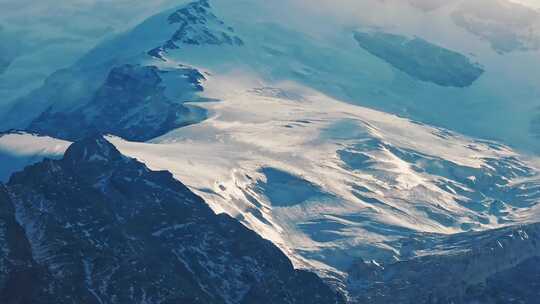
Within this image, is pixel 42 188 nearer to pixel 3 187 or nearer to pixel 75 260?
pixel 3 187

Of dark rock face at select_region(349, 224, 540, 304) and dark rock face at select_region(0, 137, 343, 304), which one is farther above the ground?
dark rock face at select_region(0, 137, 343, 304)

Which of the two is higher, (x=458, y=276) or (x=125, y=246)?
(x=125, y=246)

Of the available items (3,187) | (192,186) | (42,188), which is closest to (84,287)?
(3,187)

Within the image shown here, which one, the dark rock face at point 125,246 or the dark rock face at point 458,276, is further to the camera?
the dark rock face at point 458,276

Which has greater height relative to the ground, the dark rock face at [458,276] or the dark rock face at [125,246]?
the dark rock face at [125,246]

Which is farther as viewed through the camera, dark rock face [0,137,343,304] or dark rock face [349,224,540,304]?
dark rock face [349,224,540,304]
